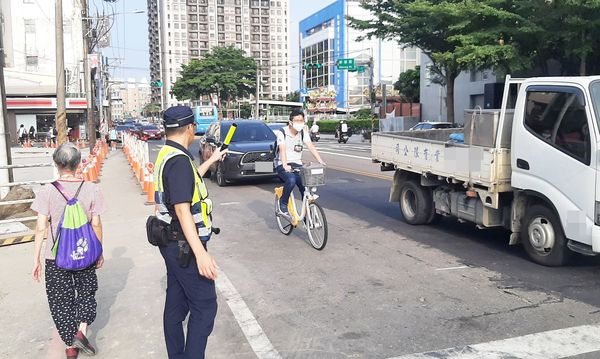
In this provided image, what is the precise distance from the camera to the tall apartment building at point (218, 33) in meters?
148

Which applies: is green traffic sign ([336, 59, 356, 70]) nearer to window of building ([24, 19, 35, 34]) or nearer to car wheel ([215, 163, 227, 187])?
window of building ([24, 19, 35, 34])

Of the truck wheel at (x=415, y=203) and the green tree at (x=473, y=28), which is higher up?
the green tree at (x=473, y=28)

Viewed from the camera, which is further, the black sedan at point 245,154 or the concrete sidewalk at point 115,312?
the black sedan at point 245,154

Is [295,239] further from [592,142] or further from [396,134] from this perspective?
[592,142]

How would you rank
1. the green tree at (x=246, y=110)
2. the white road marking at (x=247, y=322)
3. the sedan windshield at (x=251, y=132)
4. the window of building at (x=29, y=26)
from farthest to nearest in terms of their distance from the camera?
the green tree at (x=246, y=110) → the window of building at (x=29, y=26) → the sedan windshield at (x=251, y=132) → the white road marking at (x=247, y=322)


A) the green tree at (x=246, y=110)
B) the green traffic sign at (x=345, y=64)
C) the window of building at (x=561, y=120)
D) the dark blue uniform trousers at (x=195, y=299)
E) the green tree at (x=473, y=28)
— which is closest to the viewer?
the dark blue uniform trousers at (x=195, y=299)

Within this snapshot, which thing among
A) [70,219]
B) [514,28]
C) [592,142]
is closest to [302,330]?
[70,219]

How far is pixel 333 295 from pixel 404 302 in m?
0.71

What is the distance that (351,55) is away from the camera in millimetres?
92875

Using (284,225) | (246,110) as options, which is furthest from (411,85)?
(246,110)

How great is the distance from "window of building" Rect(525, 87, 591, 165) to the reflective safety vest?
4.20m

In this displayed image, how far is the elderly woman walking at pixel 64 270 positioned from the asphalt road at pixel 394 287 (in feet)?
4.24

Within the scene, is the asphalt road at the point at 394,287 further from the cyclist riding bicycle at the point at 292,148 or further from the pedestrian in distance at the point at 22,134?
the pedestrian in distance at the point at 22,134

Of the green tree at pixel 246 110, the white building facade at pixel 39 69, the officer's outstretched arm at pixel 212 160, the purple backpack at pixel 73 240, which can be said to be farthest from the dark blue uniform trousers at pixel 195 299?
the green tree at pixel 246 110
